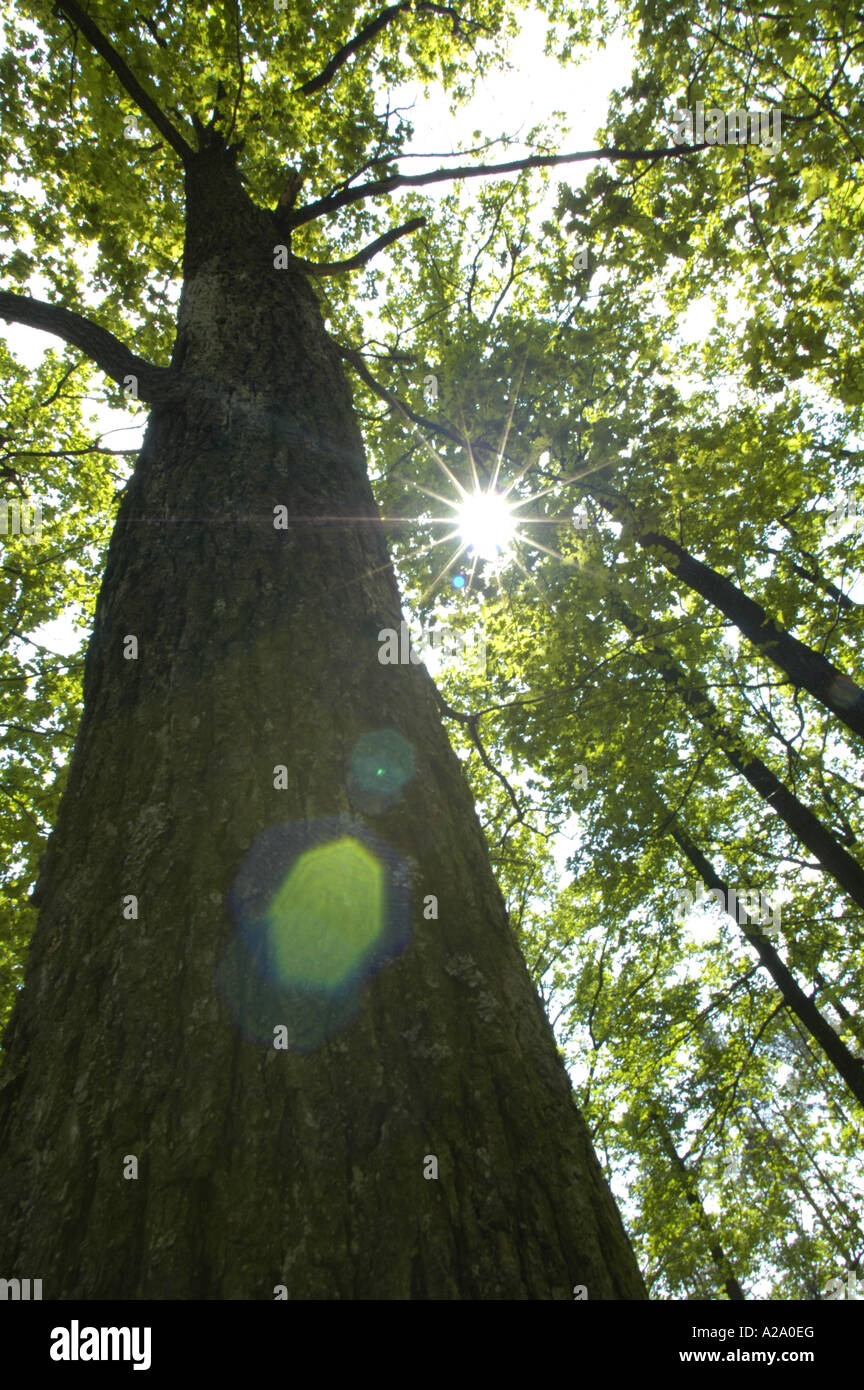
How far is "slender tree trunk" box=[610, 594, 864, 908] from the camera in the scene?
712 centimetres

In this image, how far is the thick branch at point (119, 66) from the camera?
14.3ft

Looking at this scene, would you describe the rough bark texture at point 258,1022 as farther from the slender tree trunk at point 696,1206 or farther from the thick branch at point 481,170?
the slender tree trunk at point 696,1206

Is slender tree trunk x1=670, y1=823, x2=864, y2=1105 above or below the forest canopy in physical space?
below

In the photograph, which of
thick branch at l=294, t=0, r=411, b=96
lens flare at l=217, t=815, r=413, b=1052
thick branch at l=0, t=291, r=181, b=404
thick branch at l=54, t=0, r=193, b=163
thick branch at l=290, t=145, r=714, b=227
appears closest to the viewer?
lens flare at l=217, t=815, r=413, b=1052

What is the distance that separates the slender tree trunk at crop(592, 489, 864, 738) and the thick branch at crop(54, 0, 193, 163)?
4.79 metres

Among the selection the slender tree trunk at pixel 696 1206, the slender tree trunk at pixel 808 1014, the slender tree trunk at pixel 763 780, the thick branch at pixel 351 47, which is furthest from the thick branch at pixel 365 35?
the slender tree trunk at pixel 696 1206

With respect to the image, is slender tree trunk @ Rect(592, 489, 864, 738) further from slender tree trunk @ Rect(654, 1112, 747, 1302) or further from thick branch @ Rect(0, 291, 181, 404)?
slender tree trunk @ Rect(654, 1112, 747, 1302)

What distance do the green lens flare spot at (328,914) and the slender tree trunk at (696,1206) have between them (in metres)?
8.70

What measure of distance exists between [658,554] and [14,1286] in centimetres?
626

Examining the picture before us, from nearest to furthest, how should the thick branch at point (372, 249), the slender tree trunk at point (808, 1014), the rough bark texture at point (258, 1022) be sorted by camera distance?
the rough bark texture at point (258, 1022) → the thick branch at point (372, 249) → the slender tree trunk at point (808, 1014)

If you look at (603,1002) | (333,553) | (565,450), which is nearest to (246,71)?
(565,450)

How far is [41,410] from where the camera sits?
8.13m

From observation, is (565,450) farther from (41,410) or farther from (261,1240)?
(261,1240)

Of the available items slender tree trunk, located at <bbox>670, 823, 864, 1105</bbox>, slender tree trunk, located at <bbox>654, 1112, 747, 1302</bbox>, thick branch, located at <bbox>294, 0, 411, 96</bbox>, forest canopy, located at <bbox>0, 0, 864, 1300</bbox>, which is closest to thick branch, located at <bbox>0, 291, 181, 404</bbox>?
forest canopy, located at <bbox>0, 0, 864, 1300</bbox>
